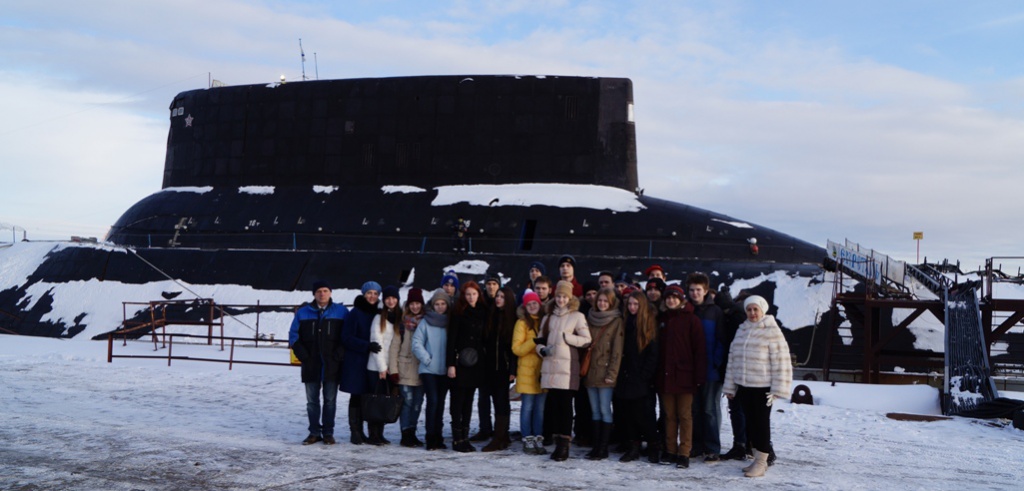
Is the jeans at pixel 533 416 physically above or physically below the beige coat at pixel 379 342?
below

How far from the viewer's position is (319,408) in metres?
8.73

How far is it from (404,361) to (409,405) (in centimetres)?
43

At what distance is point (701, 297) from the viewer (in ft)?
27.7

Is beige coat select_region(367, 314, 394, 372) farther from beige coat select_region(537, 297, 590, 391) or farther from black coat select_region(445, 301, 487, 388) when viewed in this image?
beige coat select_region(537, 297, 590, 391)

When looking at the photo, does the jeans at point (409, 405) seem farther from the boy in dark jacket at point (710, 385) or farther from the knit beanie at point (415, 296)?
the boy in dark jacket at point (710, 385)

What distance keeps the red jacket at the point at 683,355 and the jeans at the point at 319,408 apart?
308 cm

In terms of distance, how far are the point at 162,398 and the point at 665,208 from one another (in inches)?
501

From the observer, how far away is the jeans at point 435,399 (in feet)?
28.7

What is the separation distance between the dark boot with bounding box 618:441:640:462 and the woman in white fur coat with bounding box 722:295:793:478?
968 millimetres

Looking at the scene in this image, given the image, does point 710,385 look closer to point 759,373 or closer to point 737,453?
point 737,453

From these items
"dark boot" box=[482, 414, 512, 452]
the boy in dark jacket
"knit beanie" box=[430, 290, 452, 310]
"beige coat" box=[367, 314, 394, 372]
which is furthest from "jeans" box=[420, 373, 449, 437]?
the boy in dark jacket

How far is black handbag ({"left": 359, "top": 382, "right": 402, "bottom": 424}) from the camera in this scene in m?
8.63

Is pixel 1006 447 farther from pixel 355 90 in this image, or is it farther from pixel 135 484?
pixel 355 90

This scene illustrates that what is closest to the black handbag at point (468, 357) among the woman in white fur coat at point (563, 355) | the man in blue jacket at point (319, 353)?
the woman in white fur coat at point (563, 355)
